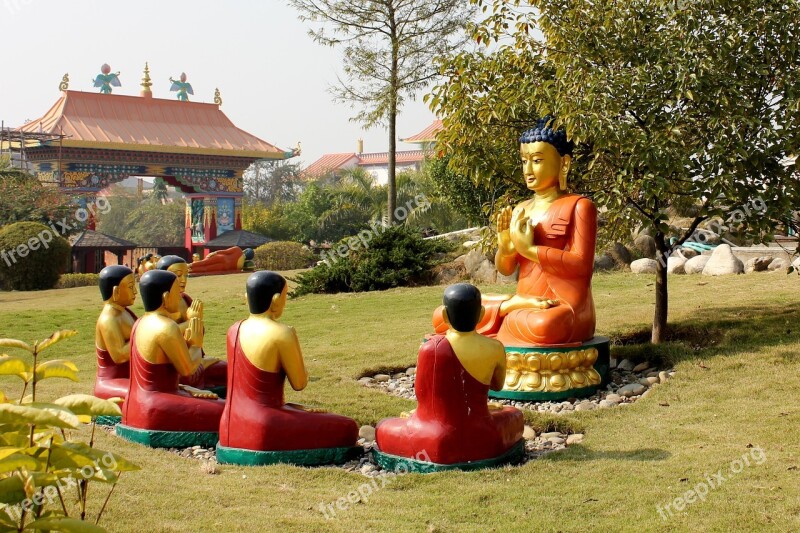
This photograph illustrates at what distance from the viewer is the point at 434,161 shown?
25828 millimetres

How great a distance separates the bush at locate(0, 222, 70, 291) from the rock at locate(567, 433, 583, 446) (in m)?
18.1

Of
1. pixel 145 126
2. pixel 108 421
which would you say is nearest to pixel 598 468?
pixel 108 421

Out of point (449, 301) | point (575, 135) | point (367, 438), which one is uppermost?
point (575, 135)

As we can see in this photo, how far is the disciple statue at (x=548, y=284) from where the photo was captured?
24.9 ft

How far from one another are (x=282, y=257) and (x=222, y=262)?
1652 mm

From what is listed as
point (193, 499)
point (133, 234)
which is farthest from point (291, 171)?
point (193, 499)

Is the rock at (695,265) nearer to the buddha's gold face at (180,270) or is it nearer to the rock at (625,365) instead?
the rock at (625,365)

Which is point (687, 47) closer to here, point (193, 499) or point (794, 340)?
point (794, 340)

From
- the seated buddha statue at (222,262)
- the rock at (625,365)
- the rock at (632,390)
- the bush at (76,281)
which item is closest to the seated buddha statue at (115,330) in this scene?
the rock at (632,390)

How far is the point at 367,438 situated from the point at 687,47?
14.2 ft

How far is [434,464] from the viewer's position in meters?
5.43

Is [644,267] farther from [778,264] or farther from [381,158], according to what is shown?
[381,158]

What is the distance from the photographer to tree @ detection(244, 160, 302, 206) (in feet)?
179

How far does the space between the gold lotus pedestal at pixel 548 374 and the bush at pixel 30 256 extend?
668 inches
